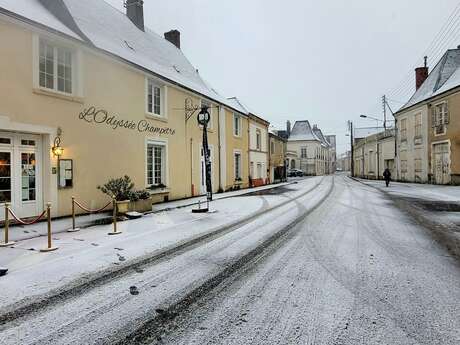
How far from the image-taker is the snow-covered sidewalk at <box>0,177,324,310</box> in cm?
441

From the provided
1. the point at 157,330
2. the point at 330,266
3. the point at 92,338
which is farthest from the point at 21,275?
the point at 330,266

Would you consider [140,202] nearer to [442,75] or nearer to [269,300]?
[269,300]

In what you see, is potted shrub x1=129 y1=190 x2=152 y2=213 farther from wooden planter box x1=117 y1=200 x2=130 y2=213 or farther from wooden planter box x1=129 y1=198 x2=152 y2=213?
wooden planter box x1=117 y1=200 x2=130 y2=213

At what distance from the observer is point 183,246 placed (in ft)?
20.7

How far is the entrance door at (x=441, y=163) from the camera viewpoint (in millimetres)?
23547

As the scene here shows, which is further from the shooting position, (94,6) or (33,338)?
(94,6)

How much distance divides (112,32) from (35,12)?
5.36 m

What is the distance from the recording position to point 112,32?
14.8 m

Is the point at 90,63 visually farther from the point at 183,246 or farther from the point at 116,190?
the point at 183,246

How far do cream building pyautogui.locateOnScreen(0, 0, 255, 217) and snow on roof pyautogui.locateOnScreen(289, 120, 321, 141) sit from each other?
56.5 metres

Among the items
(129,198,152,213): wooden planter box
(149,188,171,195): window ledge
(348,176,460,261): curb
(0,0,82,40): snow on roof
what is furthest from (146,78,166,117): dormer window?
(348,176,460,261): curb

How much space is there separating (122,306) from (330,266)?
310 cm

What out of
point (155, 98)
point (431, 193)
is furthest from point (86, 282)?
point (431, 193)

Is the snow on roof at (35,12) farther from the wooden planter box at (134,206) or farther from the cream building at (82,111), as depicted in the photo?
the wooden planter box at (134,206)
